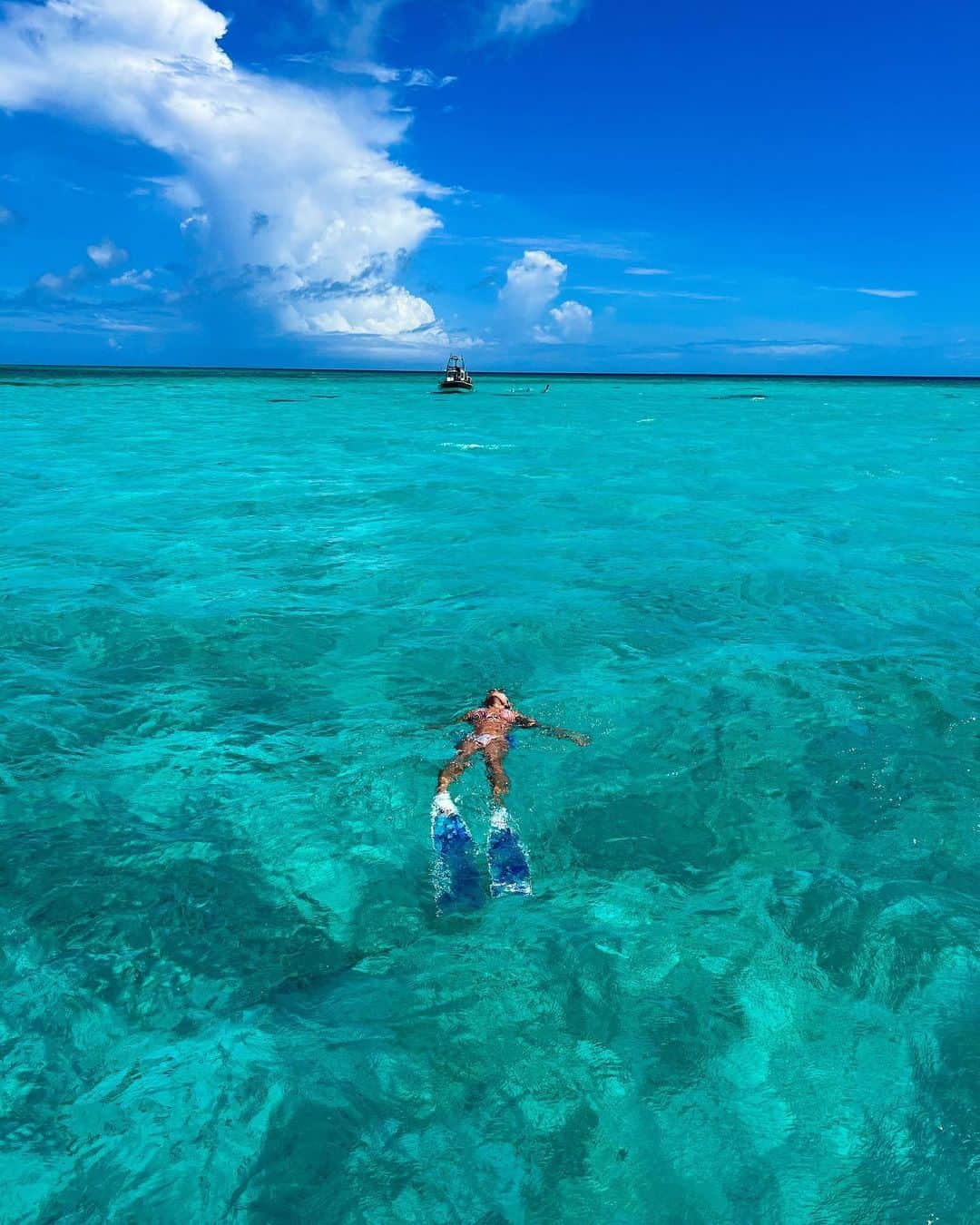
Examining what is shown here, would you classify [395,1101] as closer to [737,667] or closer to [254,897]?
[254,897]

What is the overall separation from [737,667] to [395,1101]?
348 inches

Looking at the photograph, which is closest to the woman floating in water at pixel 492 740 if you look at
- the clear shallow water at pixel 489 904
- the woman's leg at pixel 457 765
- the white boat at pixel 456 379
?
the woman's leg at pixel 457 765

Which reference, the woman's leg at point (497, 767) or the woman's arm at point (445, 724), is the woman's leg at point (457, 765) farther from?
the woman's arm at point (445, 724)

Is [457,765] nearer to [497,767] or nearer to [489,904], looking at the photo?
[497,767]

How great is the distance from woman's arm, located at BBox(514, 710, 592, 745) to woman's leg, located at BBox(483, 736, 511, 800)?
52 cm

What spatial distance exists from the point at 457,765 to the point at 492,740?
0.65 meters

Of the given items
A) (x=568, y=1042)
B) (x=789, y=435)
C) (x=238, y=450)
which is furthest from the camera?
(x=789, y=435)

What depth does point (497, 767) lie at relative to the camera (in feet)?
30.6

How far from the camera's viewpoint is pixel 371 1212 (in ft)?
15.5

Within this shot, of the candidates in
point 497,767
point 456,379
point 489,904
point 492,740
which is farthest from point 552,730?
point 456,379

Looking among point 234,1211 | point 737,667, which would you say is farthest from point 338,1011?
point 737,667

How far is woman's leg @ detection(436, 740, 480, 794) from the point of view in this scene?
907cm

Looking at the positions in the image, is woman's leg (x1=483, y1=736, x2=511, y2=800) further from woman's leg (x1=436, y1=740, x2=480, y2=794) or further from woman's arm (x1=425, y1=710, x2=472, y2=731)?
woman's arm (x1=425, y1=710, x2=472, y2=731)

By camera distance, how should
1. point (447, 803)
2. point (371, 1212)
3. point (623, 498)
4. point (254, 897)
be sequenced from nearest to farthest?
point (371, 1212)
point (254, 897)
point (447, 803)
point (623, 498)
